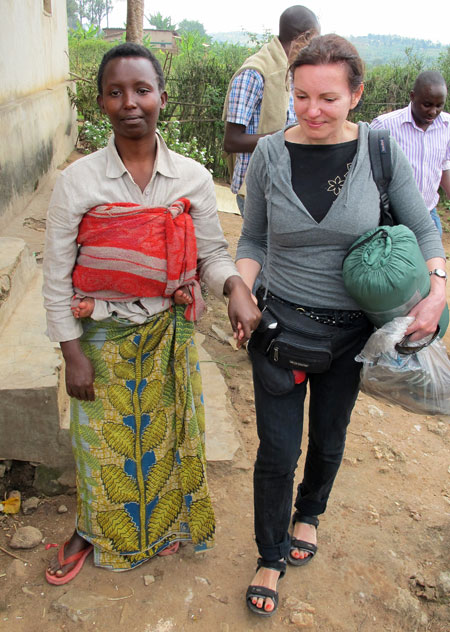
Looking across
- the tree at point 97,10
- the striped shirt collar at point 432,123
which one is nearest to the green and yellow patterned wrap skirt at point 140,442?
the striped shirt collar at point 432,123

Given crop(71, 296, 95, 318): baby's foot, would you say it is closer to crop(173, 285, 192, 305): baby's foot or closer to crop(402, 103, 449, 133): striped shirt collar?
crop(173, 285, 192, 305): baby's foot

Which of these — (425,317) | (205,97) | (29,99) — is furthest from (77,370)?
(205,97)

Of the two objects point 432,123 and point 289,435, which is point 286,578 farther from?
point 432,123

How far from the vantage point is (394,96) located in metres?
10.9

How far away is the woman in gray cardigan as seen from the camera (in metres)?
→ 1.78

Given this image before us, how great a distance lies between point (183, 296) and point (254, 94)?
5.53 ft

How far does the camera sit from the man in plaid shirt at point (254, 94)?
311 cm

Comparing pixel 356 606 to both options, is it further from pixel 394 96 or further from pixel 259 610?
pixel 394 96

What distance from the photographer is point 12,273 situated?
3.25m

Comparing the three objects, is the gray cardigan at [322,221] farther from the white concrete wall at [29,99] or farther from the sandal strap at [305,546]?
the white concrete wall at [29,99]

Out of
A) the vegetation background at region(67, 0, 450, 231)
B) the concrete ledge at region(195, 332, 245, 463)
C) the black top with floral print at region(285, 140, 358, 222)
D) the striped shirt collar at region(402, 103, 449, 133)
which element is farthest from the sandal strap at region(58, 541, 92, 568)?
the vegetation background at region(67, 0, 450, 231)

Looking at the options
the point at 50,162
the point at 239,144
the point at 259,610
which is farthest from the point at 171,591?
the point at 50,162

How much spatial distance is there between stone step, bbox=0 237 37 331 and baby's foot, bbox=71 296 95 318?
1293 millimetres

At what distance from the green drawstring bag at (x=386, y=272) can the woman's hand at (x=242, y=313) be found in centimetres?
30
